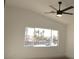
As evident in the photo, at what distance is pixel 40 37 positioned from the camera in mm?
7730

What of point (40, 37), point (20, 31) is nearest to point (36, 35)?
point (40, 37)

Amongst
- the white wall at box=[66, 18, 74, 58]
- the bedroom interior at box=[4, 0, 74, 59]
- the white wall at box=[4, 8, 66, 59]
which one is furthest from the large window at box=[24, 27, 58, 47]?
the white wall at box=[66, 18, 74, 58]

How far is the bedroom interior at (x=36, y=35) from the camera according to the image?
7094 millimetres

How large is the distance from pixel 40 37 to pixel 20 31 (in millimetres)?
1327

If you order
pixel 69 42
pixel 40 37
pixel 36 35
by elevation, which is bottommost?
pixel 69 42

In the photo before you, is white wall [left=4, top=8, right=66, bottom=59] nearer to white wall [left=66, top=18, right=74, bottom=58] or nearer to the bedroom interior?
the bedroom interior

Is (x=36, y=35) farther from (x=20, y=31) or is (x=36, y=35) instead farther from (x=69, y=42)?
(x=69, y=42)

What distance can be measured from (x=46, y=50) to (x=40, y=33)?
113 cm

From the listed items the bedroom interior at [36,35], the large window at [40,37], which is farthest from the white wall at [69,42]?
the large window at [40,37]

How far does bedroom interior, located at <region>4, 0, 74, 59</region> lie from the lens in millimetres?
7094

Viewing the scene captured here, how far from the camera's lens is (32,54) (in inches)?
293
